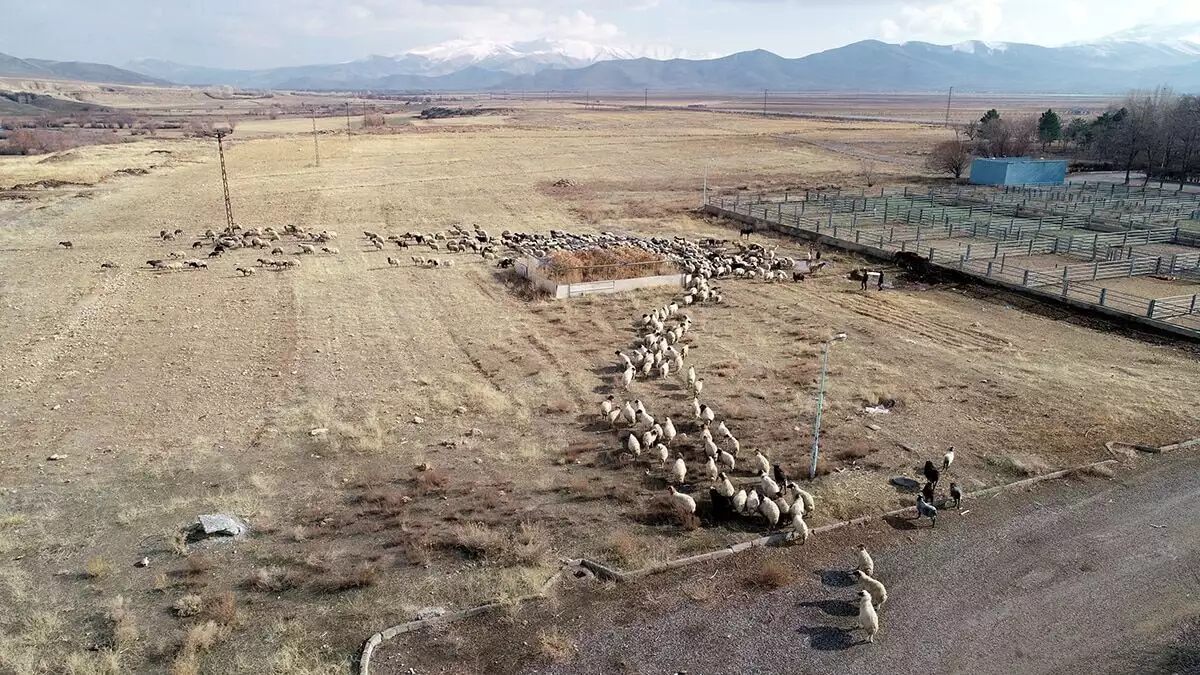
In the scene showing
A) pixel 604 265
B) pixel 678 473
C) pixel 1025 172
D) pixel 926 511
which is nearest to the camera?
pixel 926 511

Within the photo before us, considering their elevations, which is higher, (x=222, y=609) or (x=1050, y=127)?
(x=1050, y=127)

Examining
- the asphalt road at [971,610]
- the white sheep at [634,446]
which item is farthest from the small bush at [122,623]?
the white sheep at [634,446]

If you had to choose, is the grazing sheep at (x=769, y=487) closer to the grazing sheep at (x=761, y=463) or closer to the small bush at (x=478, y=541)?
the grazing sheep at (x=761, y=463)

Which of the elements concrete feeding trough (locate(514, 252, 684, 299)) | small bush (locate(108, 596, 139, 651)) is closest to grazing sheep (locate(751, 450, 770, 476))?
small bush (locate(108, 596, 139, 651))

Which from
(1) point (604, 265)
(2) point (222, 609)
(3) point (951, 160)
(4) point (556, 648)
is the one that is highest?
(3) point (951, 160)

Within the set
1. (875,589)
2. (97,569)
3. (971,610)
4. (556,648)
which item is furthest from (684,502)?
(97,569)

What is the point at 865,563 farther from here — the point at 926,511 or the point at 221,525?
the point at 221,525

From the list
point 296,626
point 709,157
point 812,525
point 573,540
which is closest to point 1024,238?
point 812,525
